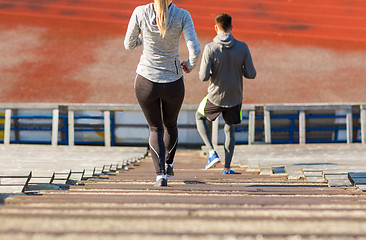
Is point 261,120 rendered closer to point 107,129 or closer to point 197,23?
point 107,129

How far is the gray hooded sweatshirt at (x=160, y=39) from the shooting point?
3418mm

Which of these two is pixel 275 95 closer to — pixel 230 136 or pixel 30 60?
pixel 30 60

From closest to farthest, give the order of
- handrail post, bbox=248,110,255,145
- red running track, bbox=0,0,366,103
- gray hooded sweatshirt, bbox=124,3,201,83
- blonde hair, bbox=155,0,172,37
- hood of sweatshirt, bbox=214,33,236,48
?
→ 1. blonde hair, bbox=155,0,172,37
2. gray hooded sweatshirt, bbox=124,3,201,83
3. hood of sweatshirt, bbox=214,33,236,48
4. handrail post, bbox=248,110,255,145
5. red running track, bbox=0,0,366,103

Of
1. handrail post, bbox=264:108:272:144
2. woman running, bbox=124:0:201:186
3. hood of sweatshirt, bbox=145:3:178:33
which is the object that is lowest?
handrail post, bbox=264:108:272:144

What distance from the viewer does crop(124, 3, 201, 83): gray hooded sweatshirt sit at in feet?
11.2

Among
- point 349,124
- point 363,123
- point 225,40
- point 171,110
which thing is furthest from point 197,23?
point 171,110

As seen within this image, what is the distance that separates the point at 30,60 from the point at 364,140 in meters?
10.8

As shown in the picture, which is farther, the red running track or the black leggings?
the red running track

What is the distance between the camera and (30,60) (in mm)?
16516

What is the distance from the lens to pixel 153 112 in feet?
11.7

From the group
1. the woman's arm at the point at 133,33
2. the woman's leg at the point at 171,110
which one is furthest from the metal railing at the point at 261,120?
the woman's arm at the point at 133,33

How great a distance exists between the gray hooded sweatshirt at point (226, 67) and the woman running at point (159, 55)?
1227mm

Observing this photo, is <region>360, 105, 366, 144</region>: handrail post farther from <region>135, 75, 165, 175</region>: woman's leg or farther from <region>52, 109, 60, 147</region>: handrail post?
<region>135, 75, 165, 175</region>: woman's leg

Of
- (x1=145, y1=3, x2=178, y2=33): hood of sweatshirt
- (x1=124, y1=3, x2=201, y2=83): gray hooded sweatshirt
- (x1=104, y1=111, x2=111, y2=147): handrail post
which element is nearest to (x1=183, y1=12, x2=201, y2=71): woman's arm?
(x1=124, y1=3, x2=201, y2=83): gray hooded sweatshirt
